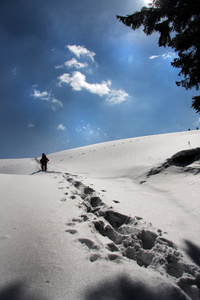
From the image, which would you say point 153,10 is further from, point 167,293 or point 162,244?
point 167,293

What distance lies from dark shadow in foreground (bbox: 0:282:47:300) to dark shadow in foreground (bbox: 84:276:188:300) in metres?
0.36

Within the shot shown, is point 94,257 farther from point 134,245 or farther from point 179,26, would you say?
point 179,26

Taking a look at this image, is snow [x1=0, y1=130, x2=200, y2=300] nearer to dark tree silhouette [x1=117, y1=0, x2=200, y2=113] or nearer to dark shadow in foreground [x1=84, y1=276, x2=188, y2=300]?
dark shadow in foreground [x1=84, y1=276, x2=188, y2=300]

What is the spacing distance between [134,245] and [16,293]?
3.91 ft

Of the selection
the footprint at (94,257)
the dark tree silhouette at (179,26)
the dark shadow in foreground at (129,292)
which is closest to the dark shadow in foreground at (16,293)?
the dark shadow in foreground at (129,292)

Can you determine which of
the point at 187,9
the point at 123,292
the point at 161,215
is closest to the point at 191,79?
the point at 187,9

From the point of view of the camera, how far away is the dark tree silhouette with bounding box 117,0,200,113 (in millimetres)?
4613

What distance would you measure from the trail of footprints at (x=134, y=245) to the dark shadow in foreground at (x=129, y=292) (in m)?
0.22

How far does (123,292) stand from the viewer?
3.65 ft

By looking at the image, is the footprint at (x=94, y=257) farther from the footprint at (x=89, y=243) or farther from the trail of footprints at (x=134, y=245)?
the footprint at (x=89, y=243)

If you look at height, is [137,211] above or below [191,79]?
below

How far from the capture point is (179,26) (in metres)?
5.49

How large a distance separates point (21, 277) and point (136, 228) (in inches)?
54.8

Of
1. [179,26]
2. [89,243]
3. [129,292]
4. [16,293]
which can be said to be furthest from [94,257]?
[179,26]
